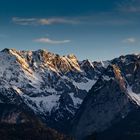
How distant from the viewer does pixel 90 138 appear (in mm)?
86438
